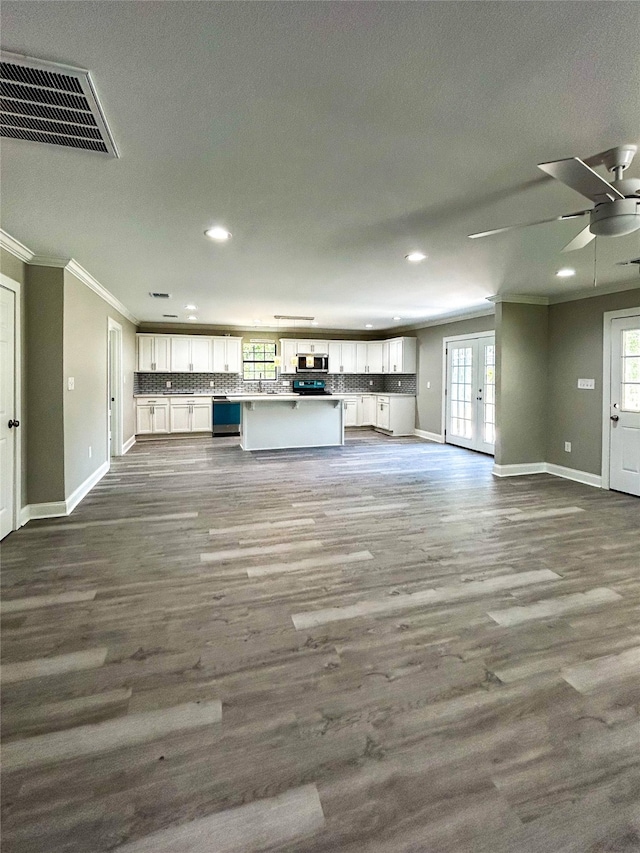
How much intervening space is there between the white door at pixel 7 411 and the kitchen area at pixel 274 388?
4.20 metres

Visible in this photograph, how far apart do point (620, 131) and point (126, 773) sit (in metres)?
3.24

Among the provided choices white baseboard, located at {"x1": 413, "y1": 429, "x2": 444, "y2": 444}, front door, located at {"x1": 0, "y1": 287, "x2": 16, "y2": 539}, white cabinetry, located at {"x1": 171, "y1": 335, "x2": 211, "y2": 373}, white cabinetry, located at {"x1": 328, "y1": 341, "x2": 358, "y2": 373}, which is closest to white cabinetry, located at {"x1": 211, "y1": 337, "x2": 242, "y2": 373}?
white cabinetry, located at {"x1": 171, "y1": 335, "x2": 211, "y2": 373}

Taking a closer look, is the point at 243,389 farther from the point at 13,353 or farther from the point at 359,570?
the point at 359,570

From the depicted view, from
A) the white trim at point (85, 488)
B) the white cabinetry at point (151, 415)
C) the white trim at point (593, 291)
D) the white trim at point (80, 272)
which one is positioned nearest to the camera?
the white trim at point (80, 272)

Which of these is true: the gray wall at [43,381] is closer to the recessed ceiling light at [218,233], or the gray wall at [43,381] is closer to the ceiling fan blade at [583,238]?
the recessed ceiling light at [218,233]

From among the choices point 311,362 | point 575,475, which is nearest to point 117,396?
point 311,362

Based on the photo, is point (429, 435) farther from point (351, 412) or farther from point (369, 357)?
point (369, 357)

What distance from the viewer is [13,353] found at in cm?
361

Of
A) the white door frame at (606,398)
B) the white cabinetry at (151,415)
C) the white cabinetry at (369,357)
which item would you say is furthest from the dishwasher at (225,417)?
the white door frame at (606,398)

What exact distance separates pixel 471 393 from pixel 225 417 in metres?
5.16

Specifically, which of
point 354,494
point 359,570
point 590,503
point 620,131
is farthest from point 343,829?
point 590,503

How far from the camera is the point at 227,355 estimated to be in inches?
377

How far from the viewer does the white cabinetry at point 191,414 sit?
9117mm

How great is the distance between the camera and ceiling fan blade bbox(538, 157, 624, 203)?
5.58 ft
